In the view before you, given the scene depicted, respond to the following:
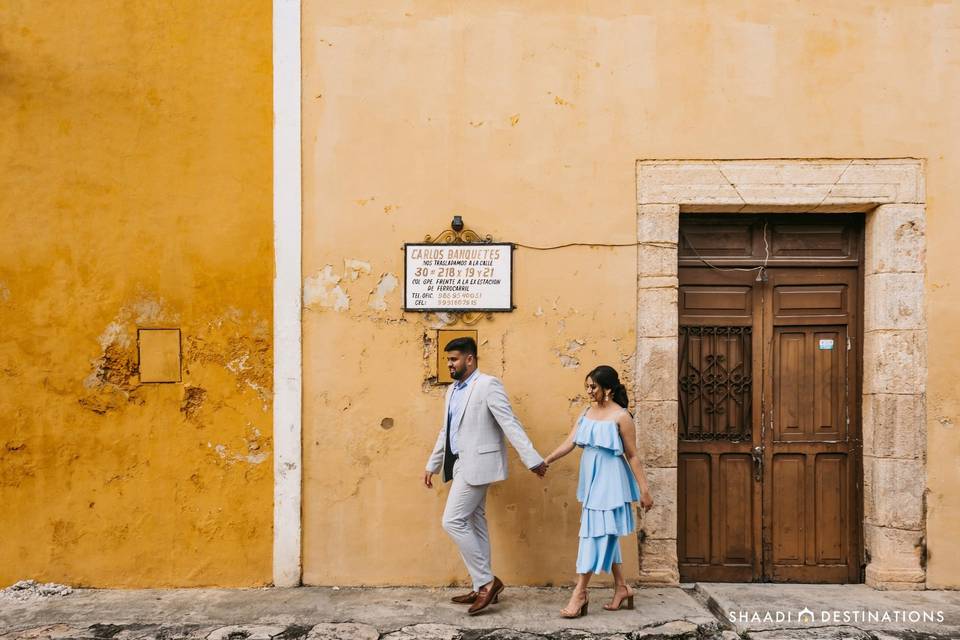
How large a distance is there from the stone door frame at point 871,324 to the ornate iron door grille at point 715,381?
0.88ft

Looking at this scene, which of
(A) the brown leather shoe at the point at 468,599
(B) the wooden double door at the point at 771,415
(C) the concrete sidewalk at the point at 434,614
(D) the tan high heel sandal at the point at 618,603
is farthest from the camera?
(B) the wooden double door at the point at 771,415

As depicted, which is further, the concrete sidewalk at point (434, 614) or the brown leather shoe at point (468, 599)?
the brown leather shoe at point (468, 599)

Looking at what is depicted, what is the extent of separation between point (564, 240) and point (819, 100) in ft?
6.31

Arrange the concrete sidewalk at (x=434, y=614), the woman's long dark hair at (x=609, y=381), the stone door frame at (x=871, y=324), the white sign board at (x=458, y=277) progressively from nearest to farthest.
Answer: the concrete sidewalk at (x=434, y=614)
the woman's long dark hair at (x=609, y=381)
the stone door frame at (x=871, y=324)
the white sign board at (x=458, y=277)

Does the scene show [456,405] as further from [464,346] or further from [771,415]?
[771,415]

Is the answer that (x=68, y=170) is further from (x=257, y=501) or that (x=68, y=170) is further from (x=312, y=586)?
(x=312, y=586)

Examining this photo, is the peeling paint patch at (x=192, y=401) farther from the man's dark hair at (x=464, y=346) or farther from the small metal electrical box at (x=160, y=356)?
the man's dark hair at (x=464, y=346)

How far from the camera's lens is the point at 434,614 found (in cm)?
462

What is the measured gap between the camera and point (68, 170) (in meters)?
5.18

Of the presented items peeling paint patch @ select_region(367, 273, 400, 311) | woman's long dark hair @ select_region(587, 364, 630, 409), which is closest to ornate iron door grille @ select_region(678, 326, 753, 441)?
woman's long dark hair @ select_region(587, 364, 630, 409)

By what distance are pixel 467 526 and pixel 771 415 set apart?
7.45 feet

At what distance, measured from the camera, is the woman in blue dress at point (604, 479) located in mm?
4438

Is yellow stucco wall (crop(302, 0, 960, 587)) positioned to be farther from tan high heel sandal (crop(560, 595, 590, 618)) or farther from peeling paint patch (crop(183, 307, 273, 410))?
tan high heel sandal (crop(560, 595, 590, 618))

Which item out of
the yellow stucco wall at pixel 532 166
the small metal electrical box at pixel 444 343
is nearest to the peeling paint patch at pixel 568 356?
the yellow stucco wall at pixel 532 166
